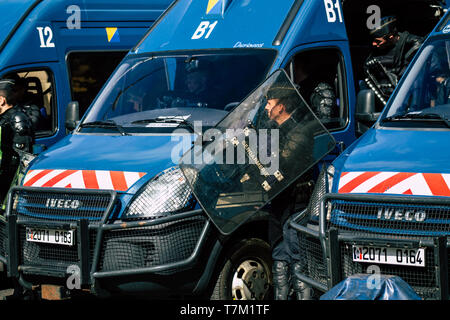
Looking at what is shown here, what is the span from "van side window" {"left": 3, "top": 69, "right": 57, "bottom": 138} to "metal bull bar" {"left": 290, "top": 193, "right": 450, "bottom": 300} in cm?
452

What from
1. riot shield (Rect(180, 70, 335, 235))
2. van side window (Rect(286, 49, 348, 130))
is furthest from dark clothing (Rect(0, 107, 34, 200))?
riot shield (Rect(180, 70, 335, 235))

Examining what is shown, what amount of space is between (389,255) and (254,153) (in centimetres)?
126

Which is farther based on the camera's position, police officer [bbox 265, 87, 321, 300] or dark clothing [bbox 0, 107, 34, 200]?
dark clothing [bbox 0, 107, 34, 200]

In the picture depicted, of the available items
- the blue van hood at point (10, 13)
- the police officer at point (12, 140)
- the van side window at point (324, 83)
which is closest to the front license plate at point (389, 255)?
the van side window at point (324, 83)

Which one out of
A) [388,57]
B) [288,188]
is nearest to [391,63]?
[388,57]

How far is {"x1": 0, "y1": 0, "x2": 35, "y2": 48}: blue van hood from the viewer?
9742 millimetres

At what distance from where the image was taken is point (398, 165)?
592 cm

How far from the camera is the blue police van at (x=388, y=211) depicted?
5.50 meters

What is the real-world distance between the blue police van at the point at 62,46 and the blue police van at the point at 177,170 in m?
1.87

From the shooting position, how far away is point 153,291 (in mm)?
6570

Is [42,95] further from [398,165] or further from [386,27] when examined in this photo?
[398,165]

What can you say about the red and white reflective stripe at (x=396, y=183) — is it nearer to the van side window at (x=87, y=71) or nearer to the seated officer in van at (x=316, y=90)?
the seated officer in van at (x=316, y=90)

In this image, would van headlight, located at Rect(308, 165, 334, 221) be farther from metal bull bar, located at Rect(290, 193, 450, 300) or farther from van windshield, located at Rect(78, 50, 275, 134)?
van windshield, located at Rect(78, 50, 275, 134)
